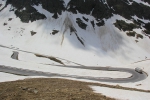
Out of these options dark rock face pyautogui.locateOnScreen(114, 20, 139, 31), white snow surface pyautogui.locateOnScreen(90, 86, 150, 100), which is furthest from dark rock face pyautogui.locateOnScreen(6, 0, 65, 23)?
white snow surface pyautogui.locateOnScreen(90, 86, 150, 100)

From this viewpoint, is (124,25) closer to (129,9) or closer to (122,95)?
(129,9)

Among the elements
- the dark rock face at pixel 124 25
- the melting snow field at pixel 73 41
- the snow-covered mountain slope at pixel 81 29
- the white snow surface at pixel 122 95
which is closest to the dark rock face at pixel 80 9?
the snow-covered mountain slope at pixel 81 29

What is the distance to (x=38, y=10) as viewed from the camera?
14150 cm

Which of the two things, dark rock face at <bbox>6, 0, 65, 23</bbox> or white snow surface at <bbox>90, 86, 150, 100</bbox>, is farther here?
dark rock face at <bbox>6, 0, 65, 23</bbox>

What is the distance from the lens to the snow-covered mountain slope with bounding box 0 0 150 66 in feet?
380

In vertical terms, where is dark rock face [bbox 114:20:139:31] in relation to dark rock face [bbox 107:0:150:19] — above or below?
below

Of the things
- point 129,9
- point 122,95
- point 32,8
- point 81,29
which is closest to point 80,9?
point 81,29

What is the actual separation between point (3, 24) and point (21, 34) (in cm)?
1809

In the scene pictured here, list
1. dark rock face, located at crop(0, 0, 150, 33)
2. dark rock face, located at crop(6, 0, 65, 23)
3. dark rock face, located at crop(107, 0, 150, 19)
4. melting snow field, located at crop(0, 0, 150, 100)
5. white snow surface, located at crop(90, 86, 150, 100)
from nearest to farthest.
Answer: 1. white snow surface, located at crop(90, 86, 150, 100)
2. melting snow field, located at crop(0, 0, 150, 100)
3. dark rock face, located at crop(6, 0, 65, 23)
4. dark rock face, located at crop(0, 0, 150, 33)
5. dark rock face, located at crop(107, 0, 150, 19)

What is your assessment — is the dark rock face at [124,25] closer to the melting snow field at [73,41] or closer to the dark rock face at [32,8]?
the melting snow field at [73,41]

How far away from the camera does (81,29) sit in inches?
5266

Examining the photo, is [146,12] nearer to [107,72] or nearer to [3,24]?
[3,24]

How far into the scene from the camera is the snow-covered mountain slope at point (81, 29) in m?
116

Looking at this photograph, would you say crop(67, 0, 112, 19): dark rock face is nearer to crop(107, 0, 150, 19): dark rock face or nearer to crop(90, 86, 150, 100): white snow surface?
crop(107, 0, 150, 19): dark rock face
